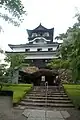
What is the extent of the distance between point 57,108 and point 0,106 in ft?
11.1

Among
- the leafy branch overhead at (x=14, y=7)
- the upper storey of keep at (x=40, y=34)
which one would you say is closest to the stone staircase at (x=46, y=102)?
the leafy branch overhead at (x=14, y=7)

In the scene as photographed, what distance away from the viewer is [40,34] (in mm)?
42406

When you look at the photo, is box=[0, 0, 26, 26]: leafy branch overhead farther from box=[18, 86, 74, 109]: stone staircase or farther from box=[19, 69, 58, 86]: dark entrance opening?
box=[19, 69, 58, 86]: dark entrance opening

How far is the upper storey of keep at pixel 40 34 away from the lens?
40.8 m

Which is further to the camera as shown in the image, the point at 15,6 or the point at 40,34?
the point at 40,34

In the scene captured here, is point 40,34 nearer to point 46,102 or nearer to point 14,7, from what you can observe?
point 46,102

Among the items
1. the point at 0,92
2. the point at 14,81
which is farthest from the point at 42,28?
the point at 0,92

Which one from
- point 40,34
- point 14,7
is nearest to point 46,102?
point 14,7

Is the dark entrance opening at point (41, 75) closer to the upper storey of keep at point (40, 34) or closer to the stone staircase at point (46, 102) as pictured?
the stone staircase at point (46, 102)

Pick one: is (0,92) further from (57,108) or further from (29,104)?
(57,108)

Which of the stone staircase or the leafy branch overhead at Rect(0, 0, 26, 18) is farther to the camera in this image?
the stone staircase

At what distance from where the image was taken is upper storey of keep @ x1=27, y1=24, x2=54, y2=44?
40.8 m

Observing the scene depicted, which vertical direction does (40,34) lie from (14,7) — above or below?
above

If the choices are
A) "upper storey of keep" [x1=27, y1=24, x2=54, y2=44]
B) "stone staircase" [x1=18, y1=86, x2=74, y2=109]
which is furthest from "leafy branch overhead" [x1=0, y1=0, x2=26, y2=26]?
"upper storey of keep" [x1=27, y1=24, x2=54, y2=44]
